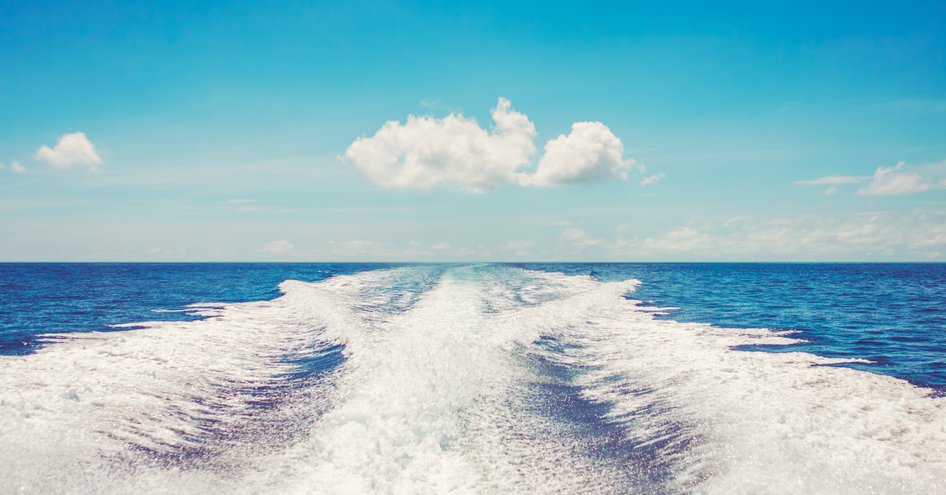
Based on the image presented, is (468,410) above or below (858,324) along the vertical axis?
below

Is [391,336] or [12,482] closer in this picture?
[12,482]

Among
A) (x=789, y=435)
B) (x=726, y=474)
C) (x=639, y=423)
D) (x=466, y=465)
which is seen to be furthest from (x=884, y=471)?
(x=466, y=465)

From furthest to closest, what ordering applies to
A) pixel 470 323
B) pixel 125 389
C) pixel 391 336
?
pixel 470 323, pixel 391 336, pixel 125 389

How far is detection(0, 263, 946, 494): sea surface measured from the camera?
7180mm

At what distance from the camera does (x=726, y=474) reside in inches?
280

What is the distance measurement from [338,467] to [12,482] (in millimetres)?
4222

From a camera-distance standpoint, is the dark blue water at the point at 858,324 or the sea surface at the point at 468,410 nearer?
the sea surface at the point at 468,410

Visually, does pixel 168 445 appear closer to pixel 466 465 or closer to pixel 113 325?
pixel 466 465

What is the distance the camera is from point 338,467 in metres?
7.50

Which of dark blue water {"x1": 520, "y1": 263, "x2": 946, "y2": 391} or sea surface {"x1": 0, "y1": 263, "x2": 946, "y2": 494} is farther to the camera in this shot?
dark blue water {"x1": 520, "y1": 263, "x2": 946, "y2": 391}

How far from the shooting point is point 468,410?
33.3 feet

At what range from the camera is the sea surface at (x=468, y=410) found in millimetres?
7180

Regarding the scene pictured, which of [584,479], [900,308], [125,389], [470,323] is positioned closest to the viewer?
[584,479]

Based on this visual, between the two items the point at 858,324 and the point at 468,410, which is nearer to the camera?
the point at 468,410
